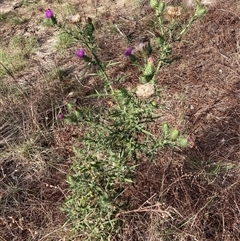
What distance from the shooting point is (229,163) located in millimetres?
2393

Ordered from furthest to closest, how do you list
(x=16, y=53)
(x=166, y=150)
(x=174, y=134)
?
1. (x=16, y=53)
2. (x=166, y=150)
3. (x=174, y=134)

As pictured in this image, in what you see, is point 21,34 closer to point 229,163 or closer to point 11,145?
point 11,145

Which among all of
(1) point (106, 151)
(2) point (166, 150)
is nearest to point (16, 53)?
(2) point (166, 150)

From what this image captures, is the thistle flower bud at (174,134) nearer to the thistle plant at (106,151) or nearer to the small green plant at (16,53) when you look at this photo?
the thistle plant at (106,151)

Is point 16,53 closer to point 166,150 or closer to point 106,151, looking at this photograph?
point 166,150

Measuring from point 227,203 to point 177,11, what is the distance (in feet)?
3.54

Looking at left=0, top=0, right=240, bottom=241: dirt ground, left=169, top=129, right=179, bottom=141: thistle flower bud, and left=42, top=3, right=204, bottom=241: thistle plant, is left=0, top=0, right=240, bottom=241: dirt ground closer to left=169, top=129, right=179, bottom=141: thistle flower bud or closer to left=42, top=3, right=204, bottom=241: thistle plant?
left=42, top=3, right=204, bottom=241: thistle plant

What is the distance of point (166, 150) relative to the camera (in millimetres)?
2463

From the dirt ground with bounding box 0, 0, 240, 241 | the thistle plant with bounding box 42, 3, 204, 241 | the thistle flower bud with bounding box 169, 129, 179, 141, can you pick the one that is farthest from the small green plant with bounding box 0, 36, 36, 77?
the thistle flower bud with bounding box 169, 129, 179, 141

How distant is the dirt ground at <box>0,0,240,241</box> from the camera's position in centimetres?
211

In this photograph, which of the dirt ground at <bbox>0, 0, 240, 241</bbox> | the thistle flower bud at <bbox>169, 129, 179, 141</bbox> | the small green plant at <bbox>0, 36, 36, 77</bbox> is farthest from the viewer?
the small green plant at <bbox>0, 36, 36, 77</bbox>

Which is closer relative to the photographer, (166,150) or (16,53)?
(166,150)

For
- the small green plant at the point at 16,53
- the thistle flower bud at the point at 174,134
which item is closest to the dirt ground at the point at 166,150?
the small green plant at the point at 16,53

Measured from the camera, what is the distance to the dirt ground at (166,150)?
211 centimetres
